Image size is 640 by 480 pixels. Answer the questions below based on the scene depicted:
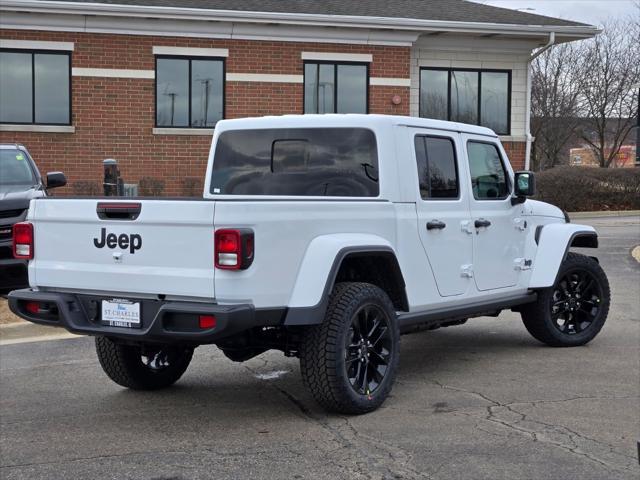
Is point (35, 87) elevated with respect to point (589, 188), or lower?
elevated

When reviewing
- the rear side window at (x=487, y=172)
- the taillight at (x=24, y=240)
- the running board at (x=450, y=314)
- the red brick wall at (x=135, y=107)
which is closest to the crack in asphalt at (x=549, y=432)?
the running board at (x=450, y=314)

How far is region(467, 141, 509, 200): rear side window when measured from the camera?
23.4ft

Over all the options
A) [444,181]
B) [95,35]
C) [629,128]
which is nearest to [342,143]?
[444,181]

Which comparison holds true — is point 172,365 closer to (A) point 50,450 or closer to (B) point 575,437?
(A) point 50,450

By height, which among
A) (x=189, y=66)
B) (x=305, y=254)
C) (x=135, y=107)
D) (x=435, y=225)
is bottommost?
(x=305, y=254)

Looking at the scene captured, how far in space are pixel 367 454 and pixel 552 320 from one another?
3.60m

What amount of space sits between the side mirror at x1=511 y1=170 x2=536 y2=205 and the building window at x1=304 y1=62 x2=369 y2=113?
14.3 meters

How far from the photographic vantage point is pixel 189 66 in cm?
2070

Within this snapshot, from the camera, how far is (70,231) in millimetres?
5570

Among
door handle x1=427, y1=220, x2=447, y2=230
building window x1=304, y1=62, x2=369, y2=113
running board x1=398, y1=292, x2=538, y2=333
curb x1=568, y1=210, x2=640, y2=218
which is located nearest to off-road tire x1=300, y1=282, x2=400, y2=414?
running board x1=398, y1=292, x2=538, y2=333

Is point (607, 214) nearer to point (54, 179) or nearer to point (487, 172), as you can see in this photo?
point (54, 179)

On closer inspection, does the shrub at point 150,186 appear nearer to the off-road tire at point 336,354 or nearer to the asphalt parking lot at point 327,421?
the asphalt parking lot at point 327,421

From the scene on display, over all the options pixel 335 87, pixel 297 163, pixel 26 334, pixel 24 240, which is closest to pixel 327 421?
pixel 297 163

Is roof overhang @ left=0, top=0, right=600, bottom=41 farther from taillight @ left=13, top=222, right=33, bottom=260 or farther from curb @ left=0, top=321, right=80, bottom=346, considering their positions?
taillight @ left=13, top=222, right=33, bottom=260
